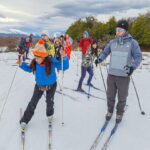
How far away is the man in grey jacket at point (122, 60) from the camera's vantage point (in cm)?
495

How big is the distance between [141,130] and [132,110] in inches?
49.7

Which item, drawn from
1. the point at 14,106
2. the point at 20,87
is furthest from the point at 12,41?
the point at 14,106

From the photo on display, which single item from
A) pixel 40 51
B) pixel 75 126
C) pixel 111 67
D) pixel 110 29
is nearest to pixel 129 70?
pixel 111 67

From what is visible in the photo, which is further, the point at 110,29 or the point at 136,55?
the point at 110,29

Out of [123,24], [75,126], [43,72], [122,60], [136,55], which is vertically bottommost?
[75,126]

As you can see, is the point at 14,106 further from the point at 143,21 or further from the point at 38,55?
the point at 143,21

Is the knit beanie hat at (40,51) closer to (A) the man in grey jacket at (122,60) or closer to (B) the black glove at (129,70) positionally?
(A) the man in grey jacket at (122,60)

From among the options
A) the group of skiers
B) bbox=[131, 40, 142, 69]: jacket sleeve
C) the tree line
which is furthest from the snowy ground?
the tree line

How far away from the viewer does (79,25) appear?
49594 mm

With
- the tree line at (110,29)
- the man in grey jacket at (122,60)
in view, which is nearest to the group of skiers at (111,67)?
the man in grey jacket at (122,60)

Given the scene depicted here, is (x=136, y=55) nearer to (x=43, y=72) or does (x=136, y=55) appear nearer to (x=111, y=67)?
(x=111, y=67)

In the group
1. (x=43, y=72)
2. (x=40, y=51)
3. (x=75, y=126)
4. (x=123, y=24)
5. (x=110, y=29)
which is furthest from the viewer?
(x=110, y=29)

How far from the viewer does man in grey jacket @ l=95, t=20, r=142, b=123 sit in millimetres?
4945

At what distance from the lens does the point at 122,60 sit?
5.06 meters
